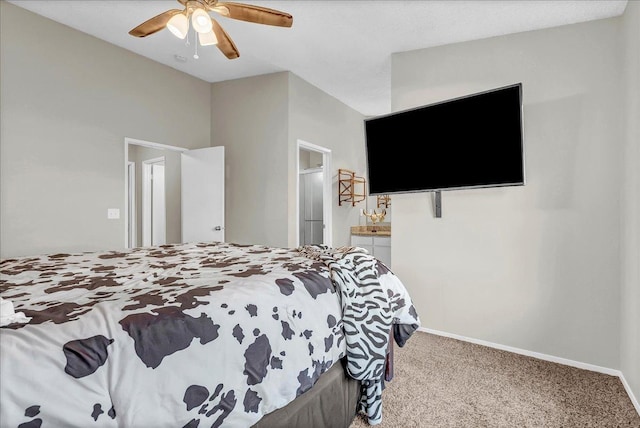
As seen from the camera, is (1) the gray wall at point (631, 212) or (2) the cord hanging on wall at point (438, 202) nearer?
(1) the gray wall at point (631, 212)

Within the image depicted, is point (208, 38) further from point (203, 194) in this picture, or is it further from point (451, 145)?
point (203, 194)

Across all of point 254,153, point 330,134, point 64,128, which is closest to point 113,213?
point 64,128

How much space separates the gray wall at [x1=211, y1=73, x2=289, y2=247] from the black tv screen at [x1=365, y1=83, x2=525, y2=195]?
→ 1.13 metres

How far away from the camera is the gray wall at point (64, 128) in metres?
2.66

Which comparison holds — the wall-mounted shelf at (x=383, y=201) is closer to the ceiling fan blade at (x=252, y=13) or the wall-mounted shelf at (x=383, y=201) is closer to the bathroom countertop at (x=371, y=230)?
the bathroom countertop at (x=371, y=230)

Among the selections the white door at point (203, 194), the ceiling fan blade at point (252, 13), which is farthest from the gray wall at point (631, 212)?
the white door at point (203, 194)

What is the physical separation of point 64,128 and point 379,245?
11.7 ft

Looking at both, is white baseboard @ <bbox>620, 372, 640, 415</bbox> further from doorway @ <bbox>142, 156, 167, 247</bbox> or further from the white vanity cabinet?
doorway @ <bbox>142, 156, 167, 247</bbox>

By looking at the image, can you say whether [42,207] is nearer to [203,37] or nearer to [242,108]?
[203,37]

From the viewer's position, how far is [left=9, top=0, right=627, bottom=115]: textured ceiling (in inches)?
98.4

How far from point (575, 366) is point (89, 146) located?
4.30m

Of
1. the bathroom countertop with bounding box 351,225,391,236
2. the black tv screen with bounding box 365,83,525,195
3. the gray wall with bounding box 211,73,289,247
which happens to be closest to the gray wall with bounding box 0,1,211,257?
the gray wall with bounding box 211,73,289,247

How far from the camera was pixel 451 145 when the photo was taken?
9.25 feet

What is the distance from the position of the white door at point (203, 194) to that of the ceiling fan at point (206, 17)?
179 centimetres
